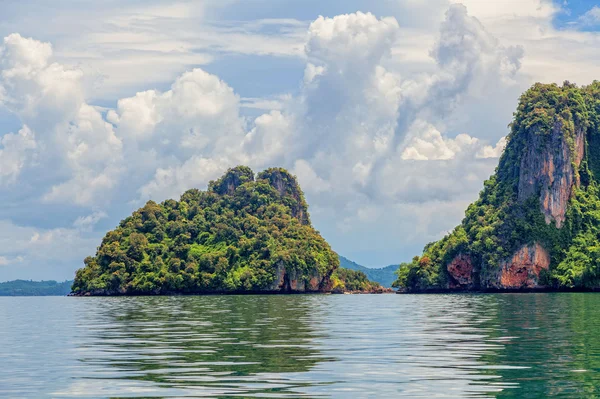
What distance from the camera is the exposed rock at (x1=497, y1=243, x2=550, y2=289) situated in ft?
491

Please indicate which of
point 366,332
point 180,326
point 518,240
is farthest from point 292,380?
point 518,240

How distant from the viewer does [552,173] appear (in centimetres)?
15900

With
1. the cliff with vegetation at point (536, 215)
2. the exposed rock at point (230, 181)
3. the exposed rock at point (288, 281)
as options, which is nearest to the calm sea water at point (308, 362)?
the cliff with vegetation at point (536, 215)

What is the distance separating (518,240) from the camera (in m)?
154

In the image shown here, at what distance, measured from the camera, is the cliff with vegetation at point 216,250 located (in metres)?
152

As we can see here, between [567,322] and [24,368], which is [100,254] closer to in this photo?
[567,322]

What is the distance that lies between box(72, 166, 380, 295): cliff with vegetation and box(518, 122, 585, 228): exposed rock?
43.9 meters

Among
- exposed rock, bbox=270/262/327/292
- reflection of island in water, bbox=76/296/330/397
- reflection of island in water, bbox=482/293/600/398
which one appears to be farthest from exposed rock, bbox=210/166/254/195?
reflection of island in water, bbox=482/293/600/398

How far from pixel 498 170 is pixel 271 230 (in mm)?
51114

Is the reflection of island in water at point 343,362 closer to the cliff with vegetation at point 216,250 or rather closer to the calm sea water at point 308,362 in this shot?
the calm sea water at point 308,362

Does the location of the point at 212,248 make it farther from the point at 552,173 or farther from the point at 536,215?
the point at 552,173

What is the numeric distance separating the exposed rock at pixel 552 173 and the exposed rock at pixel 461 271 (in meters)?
17.3

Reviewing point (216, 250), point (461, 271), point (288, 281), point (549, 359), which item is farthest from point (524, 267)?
point (549, 359)

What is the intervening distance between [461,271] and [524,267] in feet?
41.7
